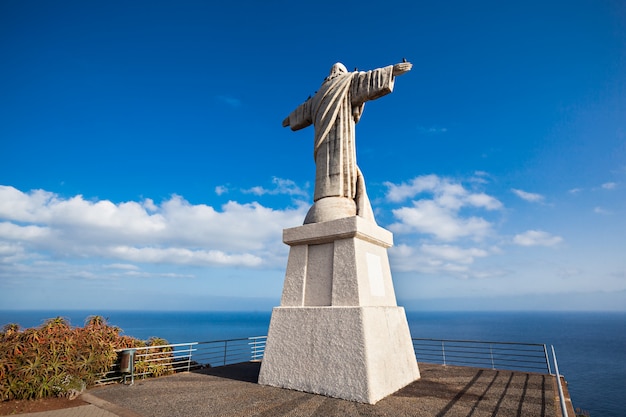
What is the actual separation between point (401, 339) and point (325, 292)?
84.8 inches

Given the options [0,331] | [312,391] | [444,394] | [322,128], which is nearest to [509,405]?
[444,394]

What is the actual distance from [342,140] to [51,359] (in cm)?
789

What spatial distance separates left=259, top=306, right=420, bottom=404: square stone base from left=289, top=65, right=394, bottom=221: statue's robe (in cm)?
259

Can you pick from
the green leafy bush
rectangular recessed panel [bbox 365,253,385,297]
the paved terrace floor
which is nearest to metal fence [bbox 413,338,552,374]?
the paved terrace floor

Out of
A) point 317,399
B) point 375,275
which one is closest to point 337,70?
point 375,275

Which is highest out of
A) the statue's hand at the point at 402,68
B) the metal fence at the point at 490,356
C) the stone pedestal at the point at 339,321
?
the statue's hand at the point at 402,68

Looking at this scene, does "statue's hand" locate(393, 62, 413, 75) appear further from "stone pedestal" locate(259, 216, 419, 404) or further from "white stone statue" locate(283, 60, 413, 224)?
"stone pedestal" locate(259, 216, 419, 404)

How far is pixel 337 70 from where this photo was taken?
9.60 meters

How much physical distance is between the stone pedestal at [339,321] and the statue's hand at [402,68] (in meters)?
3.78

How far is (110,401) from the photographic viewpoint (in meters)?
6.50

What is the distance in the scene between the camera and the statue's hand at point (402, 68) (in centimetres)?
832

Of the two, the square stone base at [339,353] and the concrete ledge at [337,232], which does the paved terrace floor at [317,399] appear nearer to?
the square stone base at [339,353]

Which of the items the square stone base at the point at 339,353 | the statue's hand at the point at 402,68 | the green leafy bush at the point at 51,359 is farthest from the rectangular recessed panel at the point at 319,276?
the green leafy bush at the point at 51,359

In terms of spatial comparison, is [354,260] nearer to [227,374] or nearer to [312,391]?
[312,391]
